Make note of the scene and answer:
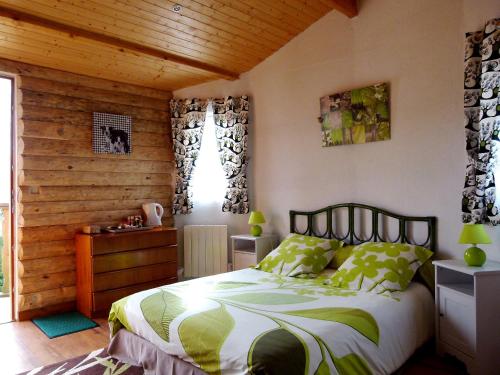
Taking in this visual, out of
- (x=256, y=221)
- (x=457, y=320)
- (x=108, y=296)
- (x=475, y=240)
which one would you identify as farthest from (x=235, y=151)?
(x=457, y=320)

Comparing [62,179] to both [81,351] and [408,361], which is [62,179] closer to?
[81,351]

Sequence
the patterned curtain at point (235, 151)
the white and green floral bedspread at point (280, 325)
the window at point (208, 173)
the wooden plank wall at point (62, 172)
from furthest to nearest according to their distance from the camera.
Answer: the window at point (208, 173), the patterned curtain at point (235, 151), the wooden plank wall at point (62, 172), the white and green floral bedspread at point (280, 325)

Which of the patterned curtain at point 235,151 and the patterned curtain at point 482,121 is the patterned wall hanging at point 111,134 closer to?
the patterned curtain at point 235,151

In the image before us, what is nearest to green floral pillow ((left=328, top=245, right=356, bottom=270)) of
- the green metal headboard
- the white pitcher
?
the green metal headboard

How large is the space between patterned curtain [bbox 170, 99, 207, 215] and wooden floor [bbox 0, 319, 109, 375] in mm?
1624

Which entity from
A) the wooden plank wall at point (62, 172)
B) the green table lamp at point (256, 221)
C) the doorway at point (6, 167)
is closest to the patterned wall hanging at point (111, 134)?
the wooden plank wall at point (62, 172)

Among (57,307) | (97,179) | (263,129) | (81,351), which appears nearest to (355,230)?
(263,129)

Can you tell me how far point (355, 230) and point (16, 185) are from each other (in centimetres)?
325

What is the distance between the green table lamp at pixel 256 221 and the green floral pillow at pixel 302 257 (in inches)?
21.3

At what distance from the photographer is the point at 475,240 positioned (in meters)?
2.43

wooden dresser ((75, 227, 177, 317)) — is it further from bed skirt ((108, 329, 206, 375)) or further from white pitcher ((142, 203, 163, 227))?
bed skirt ((108, 329, 206, 375))

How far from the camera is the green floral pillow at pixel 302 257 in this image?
3.18 metres

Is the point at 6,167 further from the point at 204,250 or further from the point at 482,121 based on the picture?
the point at 482,121

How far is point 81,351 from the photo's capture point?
9.70 ft
